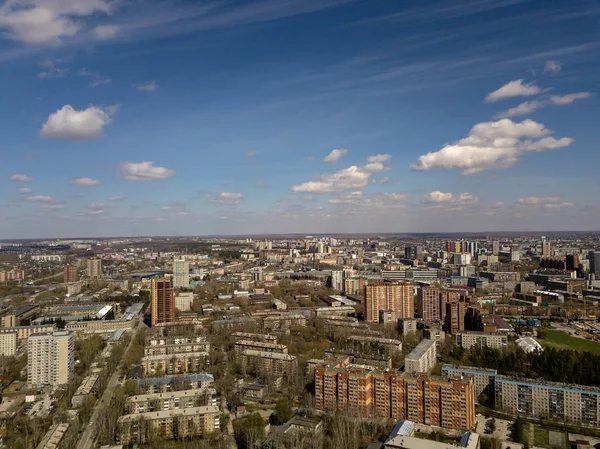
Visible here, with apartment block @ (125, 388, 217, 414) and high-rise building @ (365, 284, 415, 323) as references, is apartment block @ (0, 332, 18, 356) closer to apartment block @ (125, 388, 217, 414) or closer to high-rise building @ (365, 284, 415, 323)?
apartment block @ (125, 388, 217, 414)

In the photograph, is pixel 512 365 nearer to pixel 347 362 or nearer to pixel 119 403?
pixel 347 362

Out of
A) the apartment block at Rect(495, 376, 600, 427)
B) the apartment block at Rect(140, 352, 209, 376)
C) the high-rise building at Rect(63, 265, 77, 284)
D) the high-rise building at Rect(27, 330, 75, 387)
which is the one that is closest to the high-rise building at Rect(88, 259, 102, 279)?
the high-rise building at Rect(63, 265, 77, 284)

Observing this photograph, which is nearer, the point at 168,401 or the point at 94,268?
the point at 168,401

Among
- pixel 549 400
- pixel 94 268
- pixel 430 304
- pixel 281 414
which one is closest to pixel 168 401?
pixel 281 414

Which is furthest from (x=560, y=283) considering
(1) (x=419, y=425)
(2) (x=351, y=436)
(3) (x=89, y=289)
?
(3) (x=89, y=289)

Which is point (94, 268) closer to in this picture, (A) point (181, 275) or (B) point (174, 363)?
(A) point (181, 275)

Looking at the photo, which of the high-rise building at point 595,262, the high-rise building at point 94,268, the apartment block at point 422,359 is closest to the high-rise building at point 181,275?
the high-rise building at point 94,268

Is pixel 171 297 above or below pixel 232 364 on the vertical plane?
above

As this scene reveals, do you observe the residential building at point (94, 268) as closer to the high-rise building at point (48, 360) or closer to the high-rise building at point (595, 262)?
the high-rise building at point (48, 360)
